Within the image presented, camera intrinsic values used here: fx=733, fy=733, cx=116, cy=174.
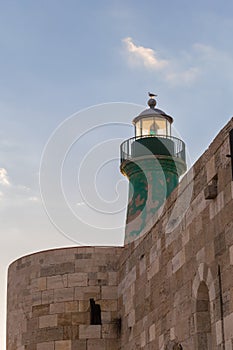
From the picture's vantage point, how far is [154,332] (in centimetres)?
1004

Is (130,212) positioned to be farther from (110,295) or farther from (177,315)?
(177,315)

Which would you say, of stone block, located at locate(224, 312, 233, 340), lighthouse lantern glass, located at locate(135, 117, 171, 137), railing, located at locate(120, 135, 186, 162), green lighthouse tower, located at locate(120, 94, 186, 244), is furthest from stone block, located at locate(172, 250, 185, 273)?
lighthouse lantern glass, located at locate(135, 117, 171, 137)

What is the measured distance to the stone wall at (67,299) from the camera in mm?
12422

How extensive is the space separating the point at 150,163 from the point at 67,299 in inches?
186

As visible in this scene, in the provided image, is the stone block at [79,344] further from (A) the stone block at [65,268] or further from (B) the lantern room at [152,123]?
(B) the lantern room at [152,123]

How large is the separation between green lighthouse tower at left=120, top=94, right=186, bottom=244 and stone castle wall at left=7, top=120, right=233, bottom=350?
326cm

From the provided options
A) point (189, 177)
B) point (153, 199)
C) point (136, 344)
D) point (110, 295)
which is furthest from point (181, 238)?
point (153, 199)

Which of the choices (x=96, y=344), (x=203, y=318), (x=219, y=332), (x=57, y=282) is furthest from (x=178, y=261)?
(x=57, y=282)

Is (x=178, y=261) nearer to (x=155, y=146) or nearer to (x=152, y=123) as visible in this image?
(x=155, y=146)

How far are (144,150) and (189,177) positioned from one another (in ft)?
25.5

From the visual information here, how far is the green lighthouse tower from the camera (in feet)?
53.6

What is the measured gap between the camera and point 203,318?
8258 mm

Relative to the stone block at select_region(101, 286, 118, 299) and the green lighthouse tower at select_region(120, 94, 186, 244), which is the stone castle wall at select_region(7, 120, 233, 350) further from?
the green lighthouse tower at select_region(120, 94, 186, 244)

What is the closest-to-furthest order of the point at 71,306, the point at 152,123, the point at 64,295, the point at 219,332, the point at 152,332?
the point at 219,332, the point at 152,332, the point at 71,306, the point at 64,295, the point at 152,123
